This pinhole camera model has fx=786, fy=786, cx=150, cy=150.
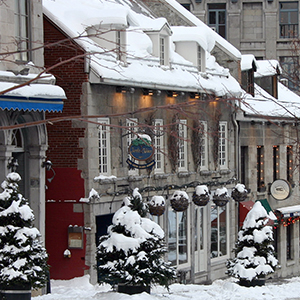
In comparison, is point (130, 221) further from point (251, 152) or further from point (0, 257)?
point (251, 152)

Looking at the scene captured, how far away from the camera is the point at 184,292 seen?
18.1 metres

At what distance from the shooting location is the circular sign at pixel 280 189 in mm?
31020

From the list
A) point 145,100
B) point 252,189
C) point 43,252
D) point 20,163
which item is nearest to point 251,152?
point 252,189

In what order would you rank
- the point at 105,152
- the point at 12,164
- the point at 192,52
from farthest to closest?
the point at 192,52 < the point at 105,152 < the point at 12,164

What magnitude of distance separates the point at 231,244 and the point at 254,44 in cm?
1862

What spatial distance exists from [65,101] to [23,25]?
3706 mm

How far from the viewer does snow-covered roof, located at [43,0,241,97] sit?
20438mm

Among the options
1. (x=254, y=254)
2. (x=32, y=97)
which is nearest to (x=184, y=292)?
(x=254, y=254)

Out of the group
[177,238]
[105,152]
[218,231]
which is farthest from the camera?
[218,231]

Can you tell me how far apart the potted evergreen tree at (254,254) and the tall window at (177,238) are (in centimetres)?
555

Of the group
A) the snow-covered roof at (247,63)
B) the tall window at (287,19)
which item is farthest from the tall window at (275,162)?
the tall window at (287,19)

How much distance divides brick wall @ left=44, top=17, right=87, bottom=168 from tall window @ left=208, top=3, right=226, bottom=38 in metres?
25.0

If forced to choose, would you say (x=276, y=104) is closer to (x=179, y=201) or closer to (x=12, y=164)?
(x=179, y=201)

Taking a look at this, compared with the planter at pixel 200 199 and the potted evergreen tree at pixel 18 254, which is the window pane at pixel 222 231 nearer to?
the planter at pixel 200 199
